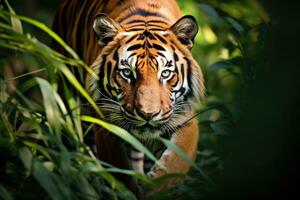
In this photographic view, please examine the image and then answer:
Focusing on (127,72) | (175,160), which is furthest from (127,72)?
(175,160)

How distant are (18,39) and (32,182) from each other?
1.52ft

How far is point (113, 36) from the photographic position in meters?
2.72

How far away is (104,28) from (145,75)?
270 millimetres

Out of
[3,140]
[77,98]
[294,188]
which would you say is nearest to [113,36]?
[77,98]

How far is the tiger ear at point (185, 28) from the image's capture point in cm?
260

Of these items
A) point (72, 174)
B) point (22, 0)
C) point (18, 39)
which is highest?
point (22, 0)

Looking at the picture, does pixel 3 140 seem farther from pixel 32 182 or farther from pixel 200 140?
pixel 200 140

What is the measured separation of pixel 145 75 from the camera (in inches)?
102

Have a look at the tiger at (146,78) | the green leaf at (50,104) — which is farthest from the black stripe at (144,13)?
the green leaf at (50,104)

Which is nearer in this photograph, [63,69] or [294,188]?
[294,188]

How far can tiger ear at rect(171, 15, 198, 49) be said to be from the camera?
2600mm

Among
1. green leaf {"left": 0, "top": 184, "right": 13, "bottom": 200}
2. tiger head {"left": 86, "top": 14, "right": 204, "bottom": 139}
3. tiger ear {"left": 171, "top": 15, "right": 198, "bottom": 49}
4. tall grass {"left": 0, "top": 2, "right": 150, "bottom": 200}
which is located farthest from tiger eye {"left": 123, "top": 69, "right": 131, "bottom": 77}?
green leaf {"left": 0, "top": 184, "right": 13, "bottom": 200}

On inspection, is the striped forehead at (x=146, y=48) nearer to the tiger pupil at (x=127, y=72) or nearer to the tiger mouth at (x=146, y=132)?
the tiger pupil at (x=127, y=72)

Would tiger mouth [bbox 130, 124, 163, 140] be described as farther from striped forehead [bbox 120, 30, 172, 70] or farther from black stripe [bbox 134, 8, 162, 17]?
black stripe [bbox 134, 8, 162, 17]
